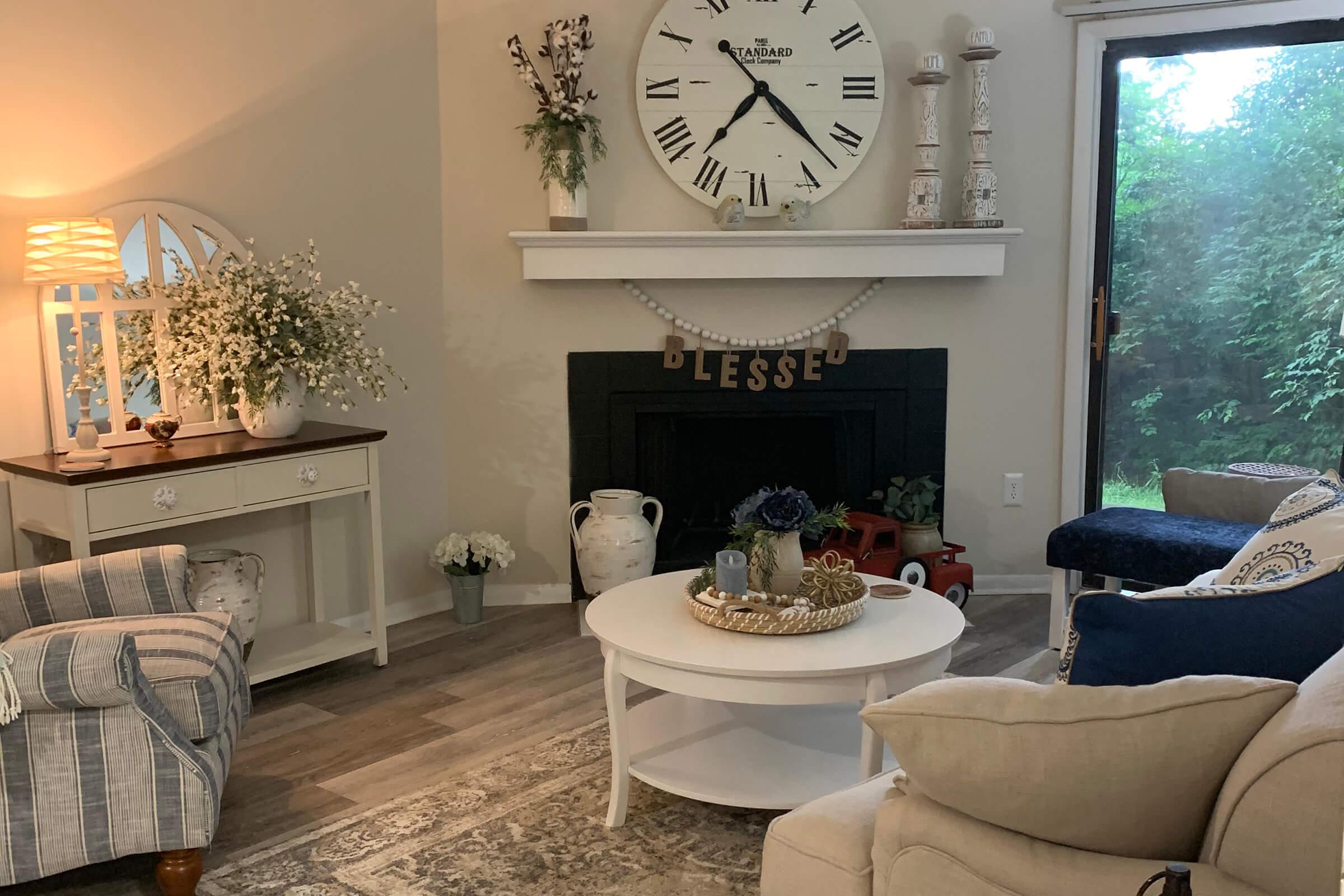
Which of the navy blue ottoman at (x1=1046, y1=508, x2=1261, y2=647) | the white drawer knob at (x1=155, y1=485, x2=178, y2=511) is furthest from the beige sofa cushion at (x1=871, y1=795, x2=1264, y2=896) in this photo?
the white drawer knob at (x1=155, y1=485, x2=178, y2=511)

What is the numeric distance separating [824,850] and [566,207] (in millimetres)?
2946

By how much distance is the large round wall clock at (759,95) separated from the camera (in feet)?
13.4

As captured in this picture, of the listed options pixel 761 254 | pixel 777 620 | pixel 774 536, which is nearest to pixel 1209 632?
pixel 777 620

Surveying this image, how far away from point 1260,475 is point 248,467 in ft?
9.77

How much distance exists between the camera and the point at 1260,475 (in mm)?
3602

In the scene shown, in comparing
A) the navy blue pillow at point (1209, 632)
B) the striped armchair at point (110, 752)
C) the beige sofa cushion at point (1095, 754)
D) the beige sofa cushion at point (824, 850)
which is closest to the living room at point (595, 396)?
the striped armchair at point (110, 752)

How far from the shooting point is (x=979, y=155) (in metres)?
4.07

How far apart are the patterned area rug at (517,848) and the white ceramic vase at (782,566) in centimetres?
50

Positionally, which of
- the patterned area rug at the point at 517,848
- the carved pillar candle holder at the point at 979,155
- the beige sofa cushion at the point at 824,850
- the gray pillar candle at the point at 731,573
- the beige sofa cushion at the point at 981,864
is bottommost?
the patterned area rug at the point at 517,848

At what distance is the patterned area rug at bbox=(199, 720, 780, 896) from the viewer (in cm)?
231

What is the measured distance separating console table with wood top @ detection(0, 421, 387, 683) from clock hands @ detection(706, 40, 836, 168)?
171 centimetres

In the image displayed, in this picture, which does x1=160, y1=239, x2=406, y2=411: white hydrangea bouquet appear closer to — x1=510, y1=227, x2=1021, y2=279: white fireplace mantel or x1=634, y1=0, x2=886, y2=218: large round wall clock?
x1=510, y1=227, x2=1021, y2=279: white fireplace mantel

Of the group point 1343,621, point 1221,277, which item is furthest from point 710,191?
point 1343,621

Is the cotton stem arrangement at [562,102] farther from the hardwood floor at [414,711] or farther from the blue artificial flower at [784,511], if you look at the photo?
the blue artificial flower at [784,511]
